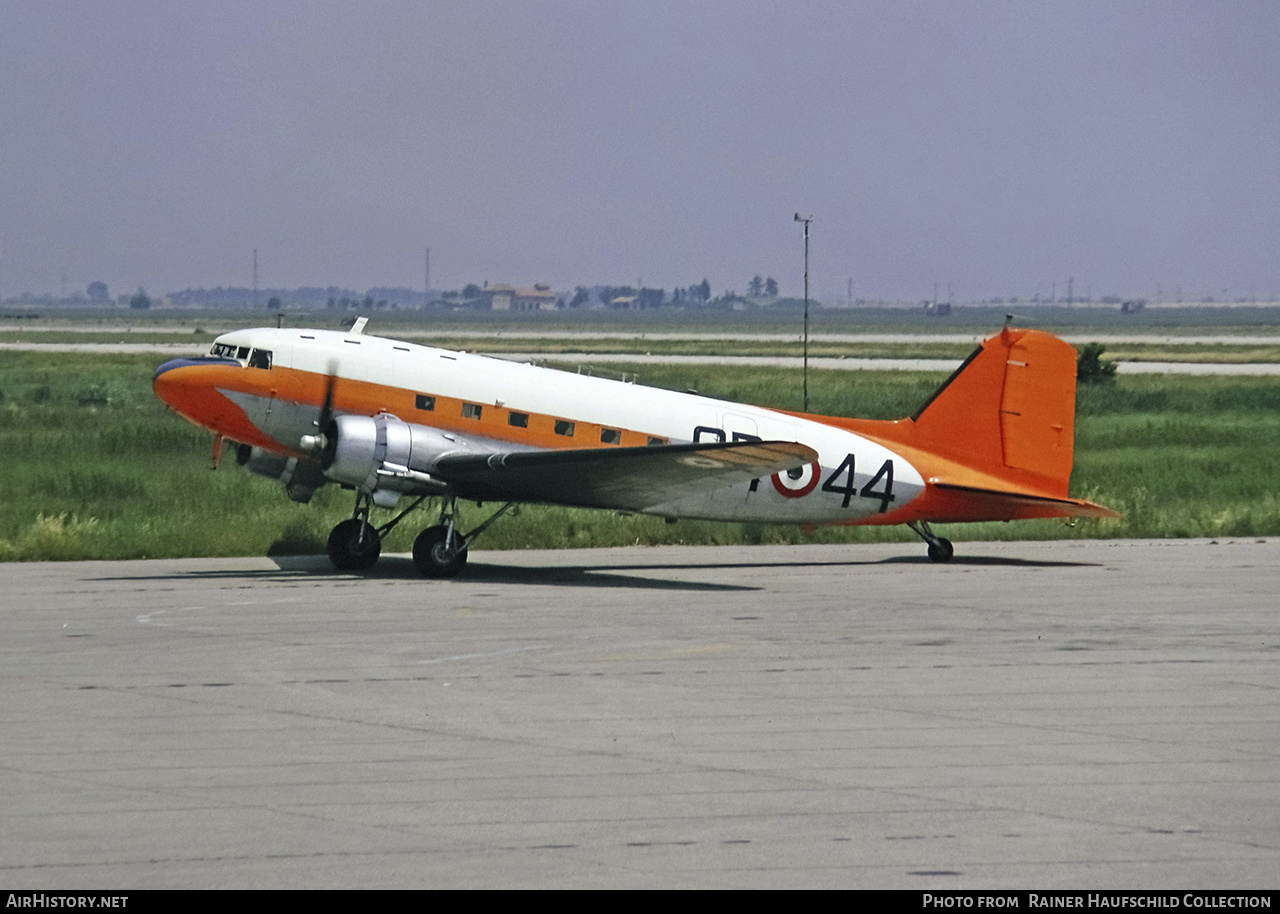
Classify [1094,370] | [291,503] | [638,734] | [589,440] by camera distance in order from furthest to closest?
[1094,370]
[291,503]
[589,440]
[638,734]

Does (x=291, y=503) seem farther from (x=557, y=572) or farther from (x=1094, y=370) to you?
(x=1094, y=370)

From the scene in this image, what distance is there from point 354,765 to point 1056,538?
72.4 ft

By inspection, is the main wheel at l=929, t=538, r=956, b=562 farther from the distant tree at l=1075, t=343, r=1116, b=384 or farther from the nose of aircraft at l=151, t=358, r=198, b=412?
the distant tree at l=1075, t=343, r=1116, b=384

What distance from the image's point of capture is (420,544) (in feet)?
81.3

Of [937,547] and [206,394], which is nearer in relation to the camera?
[206,394]

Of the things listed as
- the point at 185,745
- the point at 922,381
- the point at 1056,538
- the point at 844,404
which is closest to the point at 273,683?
the point at 185,745

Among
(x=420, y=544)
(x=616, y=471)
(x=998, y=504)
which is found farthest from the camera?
(x=998, y=504)

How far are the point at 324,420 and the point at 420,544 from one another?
8.20ft

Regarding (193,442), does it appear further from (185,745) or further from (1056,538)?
(185,745)

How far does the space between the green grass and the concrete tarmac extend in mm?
4639

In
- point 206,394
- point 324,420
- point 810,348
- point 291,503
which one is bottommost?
point 810,348

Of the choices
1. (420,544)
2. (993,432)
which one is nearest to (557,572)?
(420,544)

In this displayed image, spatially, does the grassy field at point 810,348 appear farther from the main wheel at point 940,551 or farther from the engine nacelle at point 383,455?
the engine nacelle at point 383,455

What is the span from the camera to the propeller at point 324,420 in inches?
977
